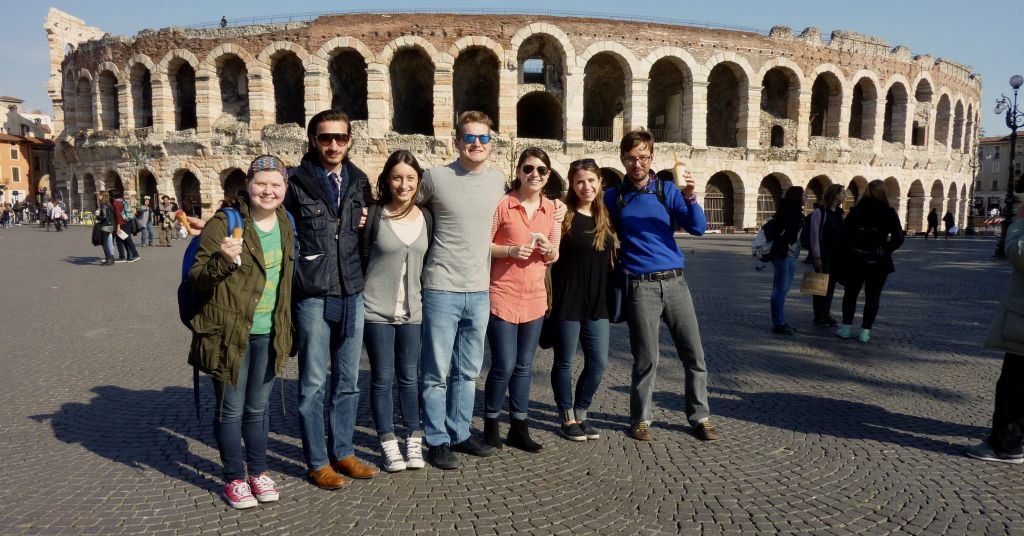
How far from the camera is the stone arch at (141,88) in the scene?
25.4 meters

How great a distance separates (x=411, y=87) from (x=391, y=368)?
2533 cm

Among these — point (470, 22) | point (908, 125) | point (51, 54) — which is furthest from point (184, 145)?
point (908, 125)

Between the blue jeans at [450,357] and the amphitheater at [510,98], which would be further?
the amphitheater at [510,98]

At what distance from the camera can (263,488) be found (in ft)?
10.1

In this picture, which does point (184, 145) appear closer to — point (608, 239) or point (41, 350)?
point (41, 350)

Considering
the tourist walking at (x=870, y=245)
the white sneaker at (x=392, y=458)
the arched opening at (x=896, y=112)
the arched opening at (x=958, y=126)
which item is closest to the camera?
the white sneaker at (x=392, y=458)

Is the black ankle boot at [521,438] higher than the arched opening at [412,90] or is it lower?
lower

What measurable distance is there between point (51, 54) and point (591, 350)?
4270cm

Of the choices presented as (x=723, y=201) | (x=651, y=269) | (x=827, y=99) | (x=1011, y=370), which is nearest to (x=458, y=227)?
(x=651, y=269)

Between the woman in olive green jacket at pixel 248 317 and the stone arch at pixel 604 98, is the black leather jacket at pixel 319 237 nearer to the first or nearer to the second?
the woman in olive green jacket at pixel 248 317

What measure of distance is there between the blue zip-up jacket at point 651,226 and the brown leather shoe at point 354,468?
2.03 metres

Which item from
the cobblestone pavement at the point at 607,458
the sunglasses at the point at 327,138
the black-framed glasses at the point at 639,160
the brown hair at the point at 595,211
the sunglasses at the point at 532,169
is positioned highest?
the sunglasses at the point at 327,138

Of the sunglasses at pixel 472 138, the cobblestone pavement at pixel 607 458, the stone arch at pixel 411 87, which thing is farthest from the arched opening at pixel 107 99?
the sunglasses at pixel 472 138

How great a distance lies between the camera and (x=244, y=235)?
2924mm
